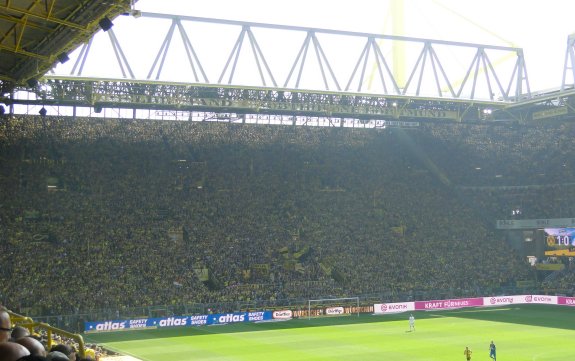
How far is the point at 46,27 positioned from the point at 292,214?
40.6 meters

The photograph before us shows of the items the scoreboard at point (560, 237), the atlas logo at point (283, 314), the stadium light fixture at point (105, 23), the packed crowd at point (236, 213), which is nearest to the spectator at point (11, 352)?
the stadium light fixture at point (105, 23)

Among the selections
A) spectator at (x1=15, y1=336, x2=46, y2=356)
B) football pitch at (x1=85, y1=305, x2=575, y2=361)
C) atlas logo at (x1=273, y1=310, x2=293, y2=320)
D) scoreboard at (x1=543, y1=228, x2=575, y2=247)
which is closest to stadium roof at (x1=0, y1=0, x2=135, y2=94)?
spectator at (x1=15, y1=336, x2=46, y2=356)

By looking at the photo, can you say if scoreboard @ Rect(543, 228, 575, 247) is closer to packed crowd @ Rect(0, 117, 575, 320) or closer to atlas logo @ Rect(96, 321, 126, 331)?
packed crowd @ Rect(0, 117, 575, 320)

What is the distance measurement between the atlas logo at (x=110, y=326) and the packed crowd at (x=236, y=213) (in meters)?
2.48

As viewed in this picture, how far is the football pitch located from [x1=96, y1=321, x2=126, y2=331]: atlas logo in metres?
0.64

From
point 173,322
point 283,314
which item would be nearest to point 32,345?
point 173,322

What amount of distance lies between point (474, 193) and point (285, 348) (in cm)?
3825

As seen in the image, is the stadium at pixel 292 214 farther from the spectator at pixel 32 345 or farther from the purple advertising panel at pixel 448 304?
the spectator at pixel 32 345

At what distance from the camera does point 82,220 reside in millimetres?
51719

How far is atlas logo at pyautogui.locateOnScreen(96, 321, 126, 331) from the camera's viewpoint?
4209 cm

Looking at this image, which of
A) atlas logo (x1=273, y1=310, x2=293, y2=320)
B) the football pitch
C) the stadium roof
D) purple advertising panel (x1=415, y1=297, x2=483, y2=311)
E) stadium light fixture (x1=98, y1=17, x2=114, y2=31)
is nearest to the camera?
the stadium roof

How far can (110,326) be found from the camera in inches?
1671

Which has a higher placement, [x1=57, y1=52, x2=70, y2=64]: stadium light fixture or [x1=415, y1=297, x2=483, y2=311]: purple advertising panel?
[x1=57, y1=52, x2=70, y2=64]: stadium light fixture

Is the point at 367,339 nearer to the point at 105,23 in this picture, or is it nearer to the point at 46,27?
the point at 105,23
